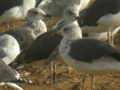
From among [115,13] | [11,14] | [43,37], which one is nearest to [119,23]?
[115,13]

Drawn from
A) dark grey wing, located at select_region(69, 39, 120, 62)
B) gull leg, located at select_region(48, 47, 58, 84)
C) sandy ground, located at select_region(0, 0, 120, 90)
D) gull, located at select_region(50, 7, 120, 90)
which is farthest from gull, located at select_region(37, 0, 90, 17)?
dark grey wing, located at select_region(69, 39, 120, 62)

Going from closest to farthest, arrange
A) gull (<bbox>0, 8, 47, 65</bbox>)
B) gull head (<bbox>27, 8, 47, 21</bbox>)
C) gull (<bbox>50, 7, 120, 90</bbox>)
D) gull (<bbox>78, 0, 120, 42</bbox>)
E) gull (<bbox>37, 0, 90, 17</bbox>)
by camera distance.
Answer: gull (<bbox>50, 7, 120, 90</bbox>) < gull (<bbox>0, 8, 47, 65</bbox>) < gull (<bbox>78, 0, 120, 42</bbox>) < gull head (<bbox>27, 8, 47, 21</bbox>) < gull (<bbox>37, 0, 90, 17</bbox>)

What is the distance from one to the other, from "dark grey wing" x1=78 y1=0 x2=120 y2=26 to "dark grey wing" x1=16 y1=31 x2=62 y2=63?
1.65 meters

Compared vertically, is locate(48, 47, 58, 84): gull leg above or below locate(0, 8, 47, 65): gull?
below

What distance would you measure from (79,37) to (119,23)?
2.57 metres

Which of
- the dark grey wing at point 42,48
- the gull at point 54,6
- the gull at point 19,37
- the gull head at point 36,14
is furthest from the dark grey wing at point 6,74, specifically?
the gull at point 54,6

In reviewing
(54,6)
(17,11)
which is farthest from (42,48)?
(54,6)

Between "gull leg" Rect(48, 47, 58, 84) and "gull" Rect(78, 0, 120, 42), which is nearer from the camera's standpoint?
"gull leg" Rect(48, 47, 58, 84)

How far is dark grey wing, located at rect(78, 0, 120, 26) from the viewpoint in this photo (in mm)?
10094

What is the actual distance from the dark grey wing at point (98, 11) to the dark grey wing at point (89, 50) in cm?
293

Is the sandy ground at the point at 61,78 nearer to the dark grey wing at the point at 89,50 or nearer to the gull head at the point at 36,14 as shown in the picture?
the dark grey wing at the point at 89,50

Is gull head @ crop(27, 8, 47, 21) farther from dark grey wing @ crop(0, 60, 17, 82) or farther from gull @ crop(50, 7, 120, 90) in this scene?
dark grey wing @ crop(0, 60, 17, 82)

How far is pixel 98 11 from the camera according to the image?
33.9ft

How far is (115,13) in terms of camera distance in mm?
10047
